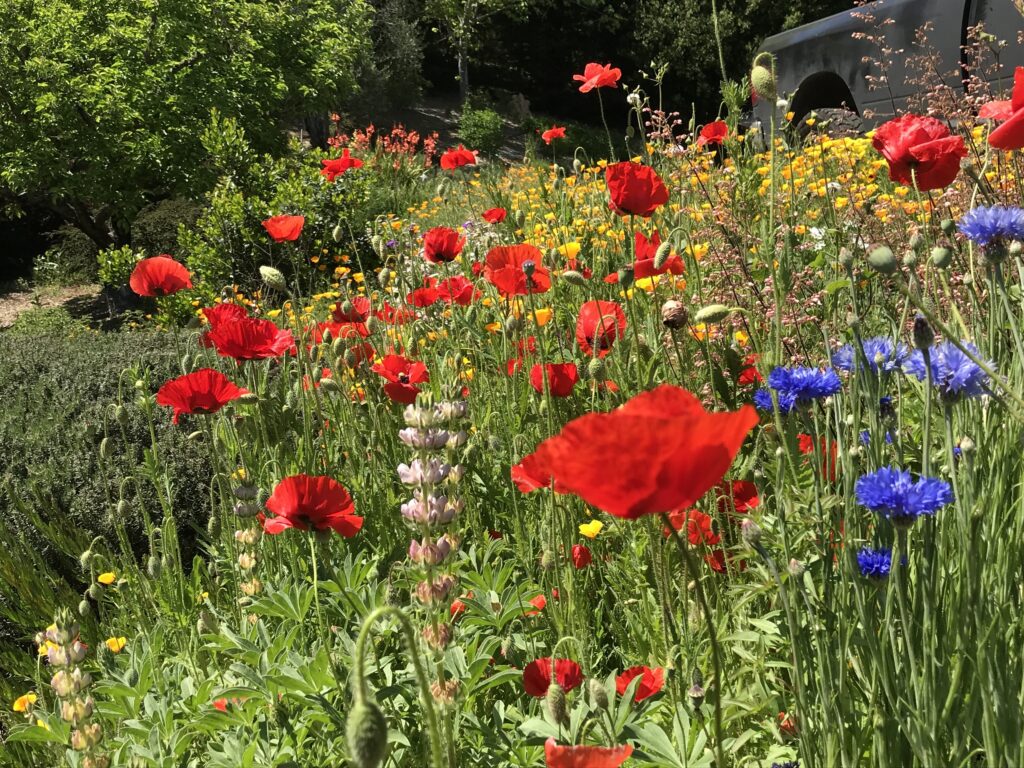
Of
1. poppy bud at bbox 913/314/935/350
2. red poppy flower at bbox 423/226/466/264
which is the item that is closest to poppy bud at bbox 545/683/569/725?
poppy bud at bbox 913/314/935/350

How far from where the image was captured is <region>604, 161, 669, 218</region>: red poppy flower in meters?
1.90

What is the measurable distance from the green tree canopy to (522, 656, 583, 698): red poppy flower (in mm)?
9927

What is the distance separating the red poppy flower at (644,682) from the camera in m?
1.26

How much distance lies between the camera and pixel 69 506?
10.5ft

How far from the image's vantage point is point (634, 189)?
1935mm

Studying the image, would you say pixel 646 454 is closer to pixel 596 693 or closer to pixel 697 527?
pixel 596 693

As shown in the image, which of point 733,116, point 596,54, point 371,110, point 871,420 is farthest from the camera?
point 596,54

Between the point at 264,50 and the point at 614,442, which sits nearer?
the point at 614,442

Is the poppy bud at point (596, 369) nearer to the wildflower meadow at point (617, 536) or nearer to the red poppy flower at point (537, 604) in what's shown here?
the wildflower meadow at point (617, 536)

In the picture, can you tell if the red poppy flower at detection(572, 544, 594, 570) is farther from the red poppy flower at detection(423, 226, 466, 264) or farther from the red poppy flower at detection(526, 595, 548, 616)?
the red poppy flower at detection(423, 226, 466, 264)

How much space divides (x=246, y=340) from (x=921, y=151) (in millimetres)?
1444

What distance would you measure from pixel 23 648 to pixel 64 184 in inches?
333

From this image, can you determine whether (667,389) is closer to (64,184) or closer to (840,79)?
(840,79)

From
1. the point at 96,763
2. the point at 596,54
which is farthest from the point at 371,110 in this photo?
the point at 96,763
